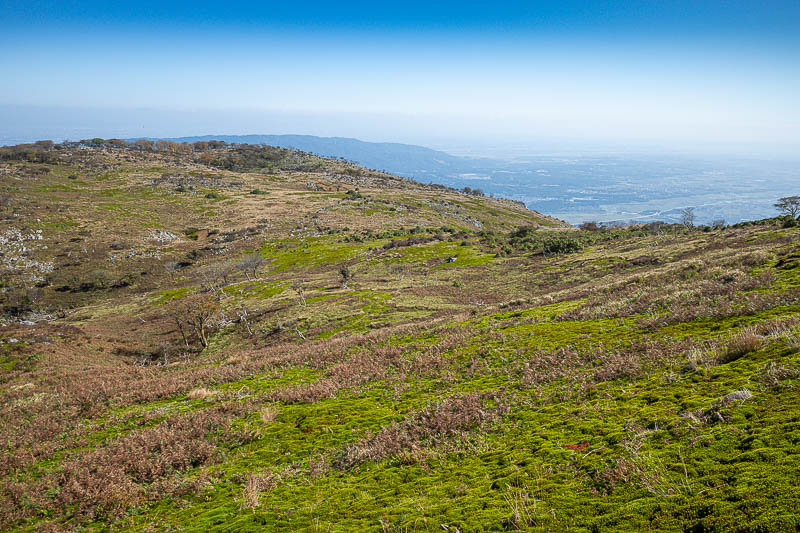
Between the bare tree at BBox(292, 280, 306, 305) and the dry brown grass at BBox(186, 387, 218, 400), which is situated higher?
the dry brown grass at BBox(186, 387, 218, 400)

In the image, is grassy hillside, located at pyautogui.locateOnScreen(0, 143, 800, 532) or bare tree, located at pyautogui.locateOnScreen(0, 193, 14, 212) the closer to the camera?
grassy hillside, located at pyautogui.locateOnScreen(0, 143, 800, 532)

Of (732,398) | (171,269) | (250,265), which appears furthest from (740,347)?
(171,269)

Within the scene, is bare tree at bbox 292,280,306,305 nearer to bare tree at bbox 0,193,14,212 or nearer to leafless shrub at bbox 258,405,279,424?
leafless shrub at bbox 258,405,279,424

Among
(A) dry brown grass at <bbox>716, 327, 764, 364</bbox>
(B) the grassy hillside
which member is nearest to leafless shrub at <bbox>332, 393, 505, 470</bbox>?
(B) the grassy hillside

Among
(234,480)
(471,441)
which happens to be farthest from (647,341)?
(234,480)

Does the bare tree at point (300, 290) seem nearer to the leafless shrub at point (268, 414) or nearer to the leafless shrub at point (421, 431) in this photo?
the leafless shrub at point (268, 414)

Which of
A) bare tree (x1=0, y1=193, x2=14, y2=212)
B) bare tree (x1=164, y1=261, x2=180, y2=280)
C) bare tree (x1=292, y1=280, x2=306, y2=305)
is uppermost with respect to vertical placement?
bare tree (x1=0, y1=193, x2=14, y2=212)

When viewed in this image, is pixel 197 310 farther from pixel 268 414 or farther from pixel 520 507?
pixel 520 507

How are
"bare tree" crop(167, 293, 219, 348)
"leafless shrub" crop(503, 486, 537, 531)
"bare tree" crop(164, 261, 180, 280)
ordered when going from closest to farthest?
"leafless shrub" crop(503, 486, 537, 531) < "bare tree" crop(167, 293, 219, 348) < "bare tree" crop(164, 261, 180, 280)

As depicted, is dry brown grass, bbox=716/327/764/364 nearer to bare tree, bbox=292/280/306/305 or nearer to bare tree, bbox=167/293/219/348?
bare tree, bbox=167/293/219/348

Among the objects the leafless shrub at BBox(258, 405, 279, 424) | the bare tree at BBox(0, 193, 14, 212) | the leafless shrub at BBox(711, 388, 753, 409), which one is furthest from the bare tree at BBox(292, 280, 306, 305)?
the bare tree at BBox(0, 193, 14, 212)

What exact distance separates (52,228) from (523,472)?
139 metres

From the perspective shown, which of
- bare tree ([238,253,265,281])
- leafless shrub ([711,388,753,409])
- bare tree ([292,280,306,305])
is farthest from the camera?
bare tree ([238,253,265,281])

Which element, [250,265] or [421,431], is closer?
[421,431]
